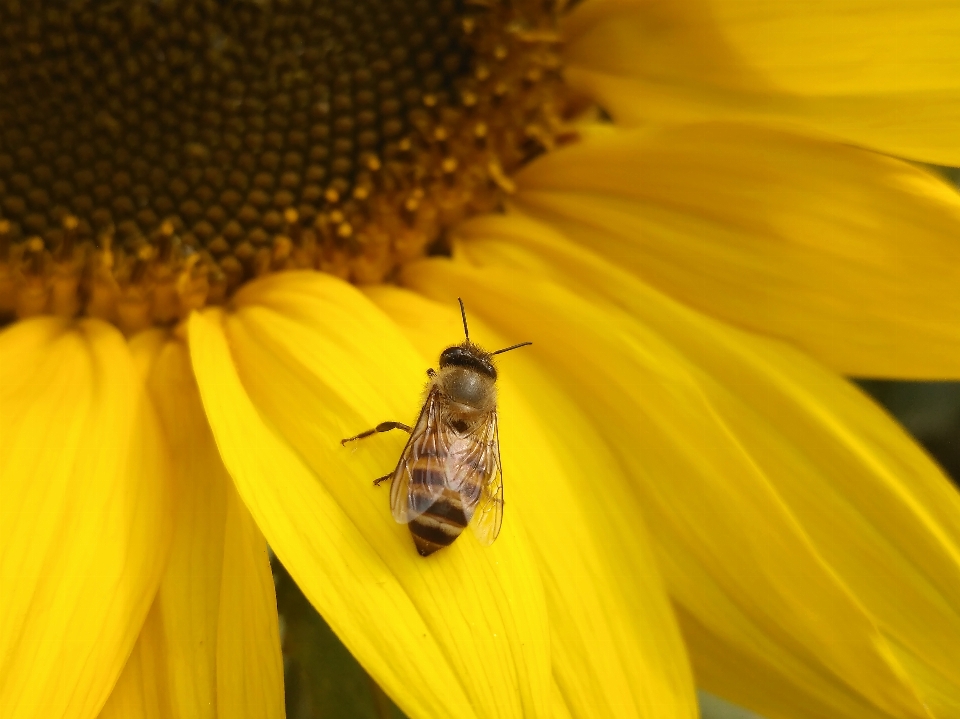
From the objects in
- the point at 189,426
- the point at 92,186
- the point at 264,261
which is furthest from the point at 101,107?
the point at 189,426

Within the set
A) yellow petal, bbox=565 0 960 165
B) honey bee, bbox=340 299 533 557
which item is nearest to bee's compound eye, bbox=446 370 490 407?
honey bee, bbox=340 299 533 557

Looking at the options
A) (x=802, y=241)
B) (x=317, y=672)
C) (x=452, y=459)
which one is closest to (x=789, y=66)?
(x=802, y=241)

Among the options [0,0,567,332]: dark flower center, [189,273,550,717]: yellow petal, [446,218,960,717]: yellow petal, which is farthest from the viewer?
[0,0,567,332]: dark flower center

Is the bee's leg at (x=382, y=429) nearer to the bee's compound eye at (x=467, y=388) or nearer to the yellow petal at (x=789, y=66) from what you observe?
the bee's compound eye at (x=467, y=388)

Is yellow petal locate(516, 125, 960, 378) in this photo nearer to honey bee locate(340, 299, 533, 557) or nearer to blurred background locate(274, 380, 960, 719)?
honey bee locate(340, 299, 533, 557)

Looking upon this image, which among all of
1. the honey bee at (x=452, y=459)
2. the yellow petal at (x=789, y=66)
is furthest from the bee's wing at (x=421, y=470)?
the yellow petal at (x=789, y=66)

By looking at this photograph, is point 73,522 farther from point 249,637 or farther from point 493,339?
point 493,339
